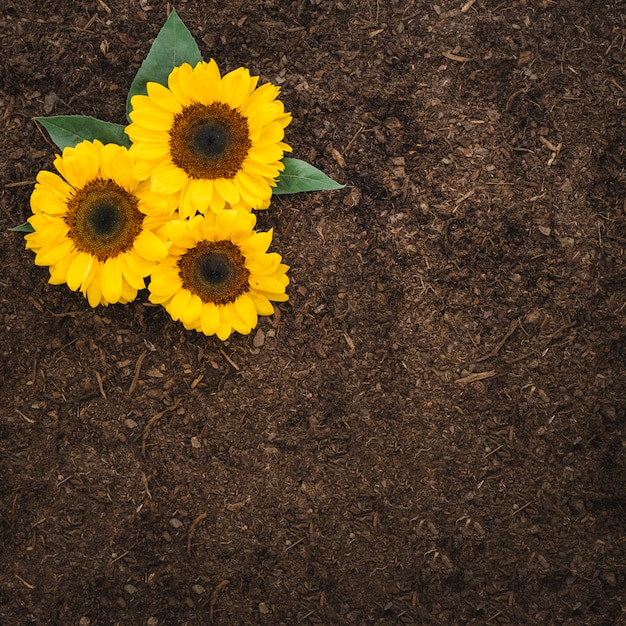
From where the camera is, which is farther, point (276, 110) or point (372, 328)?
point (372, 328)

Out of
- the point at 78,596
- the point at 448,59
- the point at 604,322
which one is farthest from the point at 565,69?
the point at 78,596

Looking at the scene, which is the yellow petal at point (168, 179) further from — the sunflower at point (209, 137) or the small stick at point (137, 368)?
the small stick at point (137, 368)

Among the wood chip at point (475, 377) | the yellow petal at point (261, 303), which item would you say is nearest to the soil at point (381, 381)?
the wood chip at point (475, 377)

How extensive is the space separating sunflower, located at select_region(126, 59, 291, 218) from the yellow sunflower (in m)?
0.04

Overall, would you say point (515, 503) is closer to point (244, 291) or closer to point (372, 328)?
point (372, 328)

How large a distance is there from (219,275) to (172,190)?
7.1 inches

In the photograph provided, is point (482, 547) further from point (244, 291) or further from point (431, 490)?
point (244, 291)

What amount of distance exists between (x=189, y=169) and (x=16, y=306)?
516 mm

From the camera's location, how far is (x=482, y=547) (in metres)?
1.52

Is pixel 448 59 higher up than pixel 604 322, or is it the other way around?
pixel 448 59

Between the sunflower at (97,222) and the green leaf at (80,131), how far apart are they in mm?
74

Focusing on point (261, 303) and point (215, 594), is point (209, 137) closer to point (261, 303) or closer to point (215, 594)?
point (261, 303)

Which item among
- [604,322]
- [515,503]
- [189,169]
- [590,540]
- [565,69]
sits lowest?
[590,540]

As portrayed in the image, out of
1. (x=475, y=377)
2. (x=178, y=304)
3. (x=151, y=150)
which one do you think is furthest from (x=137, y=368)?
(x=475, y=377)
